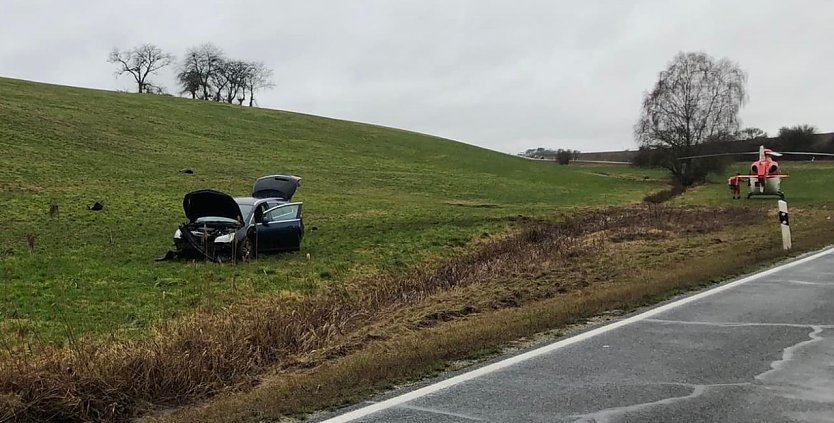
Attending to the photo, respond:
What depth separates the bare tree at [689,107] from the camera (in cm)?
6506

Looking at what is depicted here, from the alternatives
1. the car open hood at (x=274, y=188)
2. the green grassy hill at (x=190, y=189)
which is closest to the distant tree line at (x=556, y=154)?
the green grassy hill at (x=190, y=189)

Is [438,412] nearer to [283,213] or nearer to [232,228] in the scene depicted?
[232,228]

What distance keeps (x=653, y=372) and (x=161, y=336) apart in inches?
211

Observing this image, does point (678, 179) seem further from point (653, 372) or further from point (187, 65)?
point (187, 65)

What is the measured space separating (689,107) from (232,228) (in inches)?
2248

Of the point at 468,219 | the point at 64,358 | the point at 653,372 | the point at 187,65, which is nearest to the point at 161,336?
the point at 64,358

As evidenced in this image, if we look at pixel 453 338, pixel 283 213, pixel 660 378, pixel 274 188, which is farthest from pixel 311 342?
pixel 274 188

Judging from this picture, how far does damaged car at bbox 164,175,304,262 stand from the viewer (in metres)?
17.6

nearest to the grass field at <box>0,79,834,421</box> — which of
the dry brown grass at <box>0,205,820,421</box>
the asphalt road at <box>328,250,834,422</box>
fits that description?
the dry brown grass at <box>0,205,820,421</box>

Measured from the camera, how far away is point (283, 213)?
20109 millimetres

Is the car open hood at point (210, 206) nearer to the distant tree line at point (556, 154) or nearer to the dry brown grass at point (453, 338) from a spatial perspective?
the dry brown grass at point (453, 338)

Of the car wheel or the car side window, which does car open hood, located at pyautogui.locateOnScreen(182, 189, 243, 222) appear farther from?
the car side window

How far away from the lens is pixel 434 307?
1052cm

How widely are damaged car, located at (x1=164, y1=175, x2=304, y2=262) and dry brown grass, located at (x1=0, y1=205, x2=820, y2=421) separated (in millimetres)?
4174
